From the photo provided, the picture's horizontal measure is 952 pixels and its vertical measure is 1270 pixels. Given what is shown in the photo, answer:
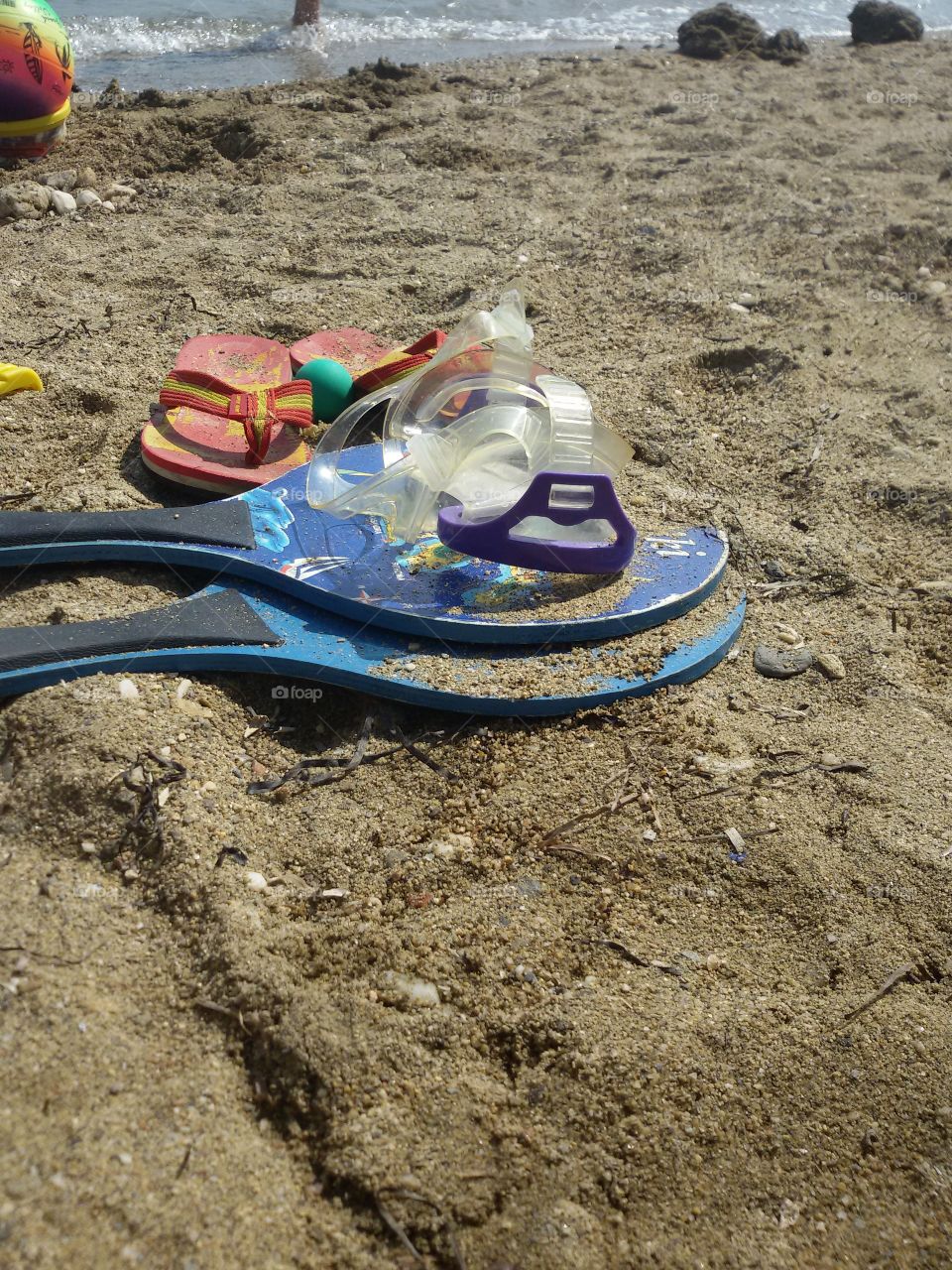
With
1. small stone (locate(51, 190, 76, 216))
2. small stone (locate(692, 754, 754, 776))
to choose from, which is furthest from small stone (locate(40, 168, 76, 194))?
small stone (locate(692, 754, 754, 776))

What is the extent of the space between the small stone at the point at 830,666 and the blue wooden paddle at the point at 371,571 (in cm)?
25

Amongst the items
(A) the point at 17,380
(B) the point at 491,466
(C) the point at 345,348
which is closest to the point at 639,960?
(B) the point at 491,466

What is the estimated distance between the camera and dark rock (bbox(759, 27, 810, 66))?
637 cm

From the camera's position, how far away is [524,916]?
1555 mm

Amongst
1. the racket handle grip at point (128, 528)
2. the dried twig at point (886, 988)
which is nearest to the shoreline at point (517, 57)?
the racket handle grip at point (128, 528)

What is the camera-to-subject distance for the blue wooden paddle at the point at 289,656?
69.2 inches

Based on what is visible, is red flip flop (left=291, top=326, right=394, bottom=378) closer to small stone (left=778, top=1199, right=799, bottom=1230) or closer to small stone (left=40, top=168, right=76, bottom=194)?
small stone (left=40, top=168, right=76, bottom=194)

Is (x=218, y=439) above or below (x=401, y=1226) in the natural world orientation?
above

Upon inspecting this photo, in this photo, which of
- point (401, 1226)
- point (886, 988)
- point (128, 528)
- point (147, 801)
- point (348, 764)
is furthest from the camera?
point (128, 528)

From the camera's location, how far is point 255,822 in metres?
1.67

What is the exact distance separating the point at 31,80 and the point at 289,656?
3.29 metres

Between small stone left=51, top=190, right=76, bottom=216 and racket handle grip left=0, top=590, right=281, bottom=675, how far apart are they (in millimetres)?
2316

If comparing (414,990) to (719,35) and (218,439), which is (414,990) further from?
(719,35)

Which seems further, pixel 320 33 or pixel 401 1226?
pixel 320 33
